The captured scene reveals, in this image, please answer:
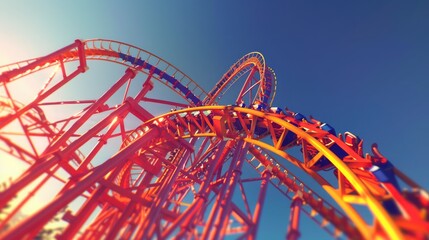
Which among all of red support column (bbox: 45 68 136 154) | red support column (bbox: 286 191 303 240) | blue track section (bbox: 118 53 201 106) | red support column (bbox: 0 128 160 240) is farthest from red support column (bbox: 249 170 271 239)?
blue track section (bbox: 118 53 201 106)

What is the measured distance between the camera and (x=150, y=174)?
8.35m

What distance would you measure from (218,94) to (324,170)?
946 centimetres

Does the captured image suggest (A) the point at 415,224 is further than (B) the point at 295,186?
No

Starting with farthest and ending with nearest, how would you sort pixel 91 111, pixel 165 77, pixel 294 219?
pixel 165 77
pixel 91 111
pixel 294 219

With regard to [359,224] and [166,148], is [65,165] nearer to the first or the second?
[166,148]

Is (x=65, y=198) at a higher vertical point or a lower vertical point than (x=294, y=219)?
lower

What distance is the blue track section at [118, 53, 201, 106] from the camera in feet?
39.6

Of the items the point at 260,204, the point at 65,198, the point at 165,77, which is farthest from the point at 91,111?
the point at 165,77

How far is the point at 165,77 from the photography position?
1251 centimetres

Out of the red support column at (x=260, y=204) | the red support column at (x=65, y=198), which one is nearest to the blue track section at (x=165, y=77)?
the red support column at (x=65, y=198)

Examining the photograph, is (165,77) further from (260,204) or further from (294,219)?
(294,219)

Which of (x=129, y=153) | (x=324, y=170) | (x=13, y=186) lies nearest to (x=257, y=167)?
(x=324, y=170)

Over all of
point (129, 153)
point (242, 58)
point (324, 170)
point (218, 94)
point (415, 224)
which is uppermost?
point (242, 58)

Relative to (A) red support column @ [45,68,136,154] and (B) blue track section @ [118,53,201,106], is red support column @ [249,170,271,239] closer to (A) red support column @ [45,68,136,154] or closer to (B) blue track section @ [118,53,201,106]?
(A) red support column @ [45,68,136,154]
